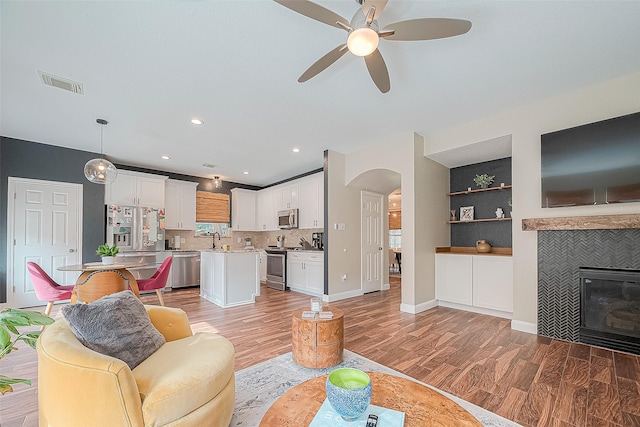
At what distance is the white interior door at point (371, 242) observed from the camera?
589cm

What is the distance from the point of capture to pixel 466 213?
4.97 metres

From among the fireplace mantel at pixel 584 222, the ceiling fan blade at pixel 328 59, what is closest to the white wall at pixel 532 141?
the fireplace mantel at pixel 584 222

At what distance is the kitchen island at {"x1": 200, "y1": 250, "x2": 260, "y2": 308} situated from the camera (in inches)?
188

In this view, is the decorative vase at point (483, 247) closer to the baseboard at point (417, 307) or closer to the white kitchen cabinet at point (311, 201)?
the baseboard at point (417, 307)

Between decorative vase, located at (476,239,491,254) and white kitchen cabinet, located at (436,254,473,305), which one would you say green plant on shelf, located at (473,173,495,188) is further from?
white kitchen cabinet, located at (436,254,473,305)

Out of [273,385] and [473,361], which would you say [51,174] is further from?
[473,361]

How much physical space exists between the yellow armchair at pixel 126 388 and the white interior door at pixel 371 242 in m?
4.43

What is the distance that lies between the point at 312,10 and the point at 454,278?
4.23m

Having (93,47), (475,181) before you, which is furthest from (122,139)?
(475,181)

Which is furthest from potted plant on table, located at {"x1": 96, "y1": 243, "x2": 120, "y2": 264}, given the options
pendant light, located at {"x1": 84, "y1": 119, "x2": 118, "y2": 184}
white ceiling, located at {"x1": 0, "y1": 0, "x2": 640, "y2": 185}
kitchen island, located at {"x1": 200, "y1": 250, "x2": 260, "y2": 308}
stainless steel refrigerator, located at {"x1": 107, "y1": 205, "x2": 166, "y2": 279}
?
white ceiling, located at {"x1": 0, "y1": 0, "x2": 640, "y2": 185}

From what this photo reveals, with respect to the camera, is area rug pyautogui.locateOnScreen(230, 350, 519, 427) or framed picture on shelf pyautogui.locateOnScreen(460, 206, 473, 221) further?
framed picture on shelf pyautogui.locateOnScreen(460, 206, 473, 221)

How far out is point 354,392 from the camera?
1130mm

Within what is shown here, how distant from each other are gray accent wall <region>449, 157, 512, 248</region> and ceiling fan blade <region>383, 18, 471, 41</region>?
348cm

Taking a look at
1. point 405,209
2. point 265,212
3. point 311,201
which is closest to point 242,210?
point 265,212
